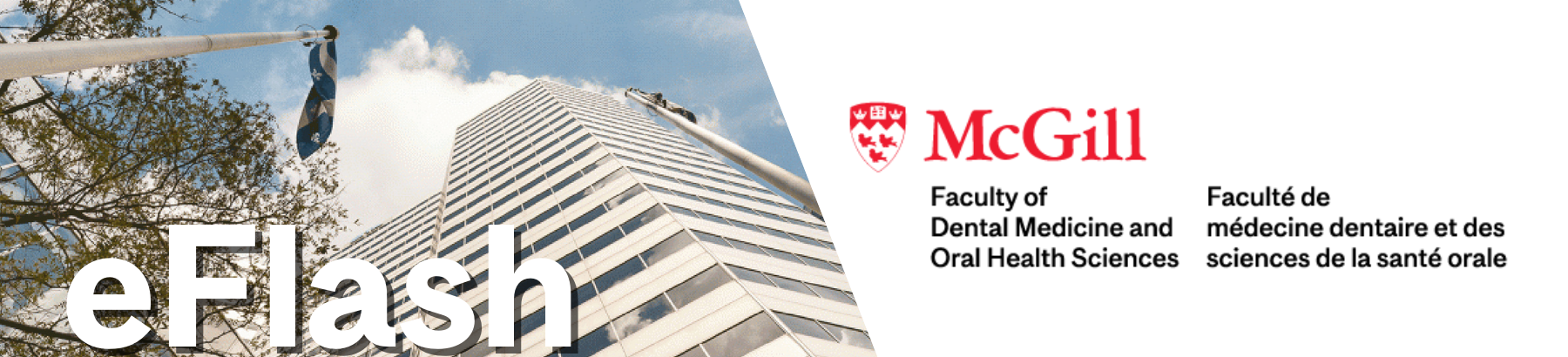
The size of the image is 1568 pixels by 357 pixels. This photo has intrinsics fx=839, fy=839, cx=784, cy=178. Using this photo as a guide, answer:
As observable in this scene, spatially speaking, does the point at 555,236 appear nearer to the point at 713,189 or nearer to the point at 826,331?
the point at 713,189

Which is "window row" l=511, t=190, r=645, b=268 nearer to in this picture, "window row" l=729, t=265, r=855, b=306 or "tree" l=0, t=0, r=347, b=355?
"window row" l=729, t=265, r=855, b=306

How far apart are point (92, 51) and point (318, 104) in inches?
273

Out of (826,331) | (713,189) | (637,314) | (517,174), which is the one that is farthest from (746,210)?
(826,331)

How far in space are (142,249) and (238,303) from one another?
1457mm

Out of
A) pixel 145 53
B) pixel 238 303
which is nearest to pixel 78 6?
pixel 238 303

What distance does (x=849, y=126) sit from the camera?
12945 millimetres

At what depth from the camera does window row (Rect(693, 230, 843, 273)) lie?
26.8 meters

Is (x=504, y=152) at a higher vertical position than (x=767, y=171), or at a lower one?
higher

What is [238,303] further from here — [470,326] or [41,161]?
[470,326]

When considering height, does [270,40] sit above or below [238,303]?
above

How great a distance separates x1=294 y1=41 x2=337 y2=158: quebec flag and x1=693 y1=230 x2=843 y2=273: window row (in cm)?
1379

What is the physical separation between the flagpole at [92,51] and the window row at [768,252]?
17879mm

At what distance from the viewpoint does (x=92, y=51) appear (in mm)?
6559

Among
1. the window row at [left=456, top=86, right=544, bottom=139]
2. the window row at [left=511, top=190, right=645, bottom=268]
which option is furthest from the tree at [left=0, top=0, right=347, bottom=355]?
A: the window row at [left=456, top=86, right=544, bottom=139]
